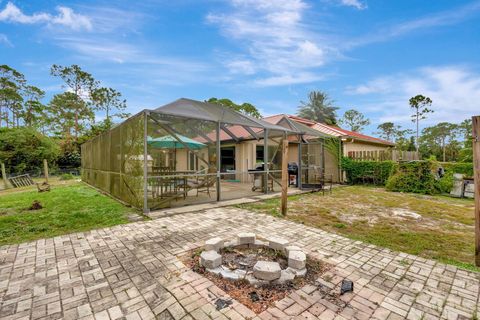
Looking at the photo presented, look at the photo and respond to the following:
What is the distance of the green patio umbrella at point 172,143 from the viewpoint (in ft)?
18.7

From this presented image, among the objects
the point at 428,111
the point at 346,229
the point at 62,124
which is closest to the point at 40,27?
the point at 346,229

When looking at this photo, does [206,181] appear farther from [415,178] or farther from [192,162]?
[415,178]

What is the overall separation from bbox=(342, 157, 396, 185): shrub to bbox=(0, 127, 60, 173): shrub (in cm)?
2351

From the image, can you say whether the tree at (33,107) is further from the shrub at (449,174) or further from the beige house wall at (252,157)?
the shrub at (449,174)

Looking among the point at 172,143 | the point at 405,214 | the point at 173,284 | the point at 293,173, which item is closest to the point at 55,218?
the point at 172,143

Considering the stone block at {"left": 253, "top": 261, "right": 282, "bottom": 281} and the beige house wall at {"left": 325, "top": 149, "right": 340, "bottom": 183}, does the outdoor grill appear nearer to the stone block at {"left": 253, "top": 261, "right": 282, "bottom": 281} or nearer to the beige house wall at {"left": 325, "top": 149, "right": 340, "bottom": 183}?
the beige house wall at {"left": 325, "top": 149, "right": 340, "bottom": 183}

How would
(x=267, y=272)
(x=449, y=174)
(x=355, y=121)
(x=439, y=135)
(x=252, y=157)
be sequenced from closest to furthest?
(x=267, y=272)
(x=449, y=174)
(x=252, y=157)
(x=439, y=135)
(x=355, y=121)

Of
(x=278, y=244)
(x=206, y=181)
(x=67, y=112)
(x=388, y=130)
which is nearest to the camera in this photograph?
(x=278, y=244)

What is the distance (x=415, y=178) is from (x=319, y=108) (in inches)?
948

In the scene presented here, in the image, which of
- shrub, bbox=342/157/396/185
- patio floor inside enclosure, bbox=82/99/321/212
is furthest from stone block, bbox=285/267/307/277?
shrub, bbox=342/157/396/185

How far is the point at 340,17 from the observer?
28.6ft

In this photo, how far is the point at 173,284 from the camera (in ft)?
7.67

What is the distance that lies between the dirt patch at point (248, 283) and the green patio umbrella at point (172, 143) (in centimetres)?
349

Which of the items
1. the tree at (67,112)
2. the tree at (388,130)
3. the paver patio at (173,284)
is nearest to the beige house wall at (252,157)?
the paver patio at (173,284)
